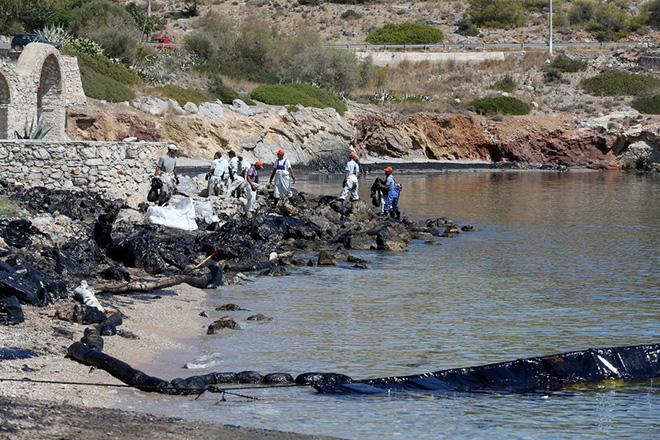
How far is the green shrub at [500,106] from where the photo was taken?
55.1 metres

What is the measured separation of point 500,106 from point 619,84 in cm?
1227

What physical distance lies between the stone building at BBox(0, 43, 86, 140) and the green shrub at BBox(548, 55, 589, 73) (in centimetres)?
4556

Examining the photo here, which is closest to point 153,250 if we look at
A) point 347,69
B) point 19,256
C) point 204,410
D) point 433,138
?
point 19,256

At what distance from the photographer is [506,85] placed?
2463 inches

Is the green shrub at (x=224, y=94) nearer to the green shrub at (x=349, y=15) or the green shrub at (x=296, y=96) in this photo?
the green shrub at (x=296, y=96)

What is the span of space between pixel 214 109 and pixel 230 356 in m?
33.3

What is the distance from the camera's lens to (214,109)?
4138 centimetres

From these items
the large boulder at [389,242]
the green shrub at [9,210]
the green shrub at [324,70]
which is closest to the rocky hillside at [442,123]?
the green shrub at [324,70]

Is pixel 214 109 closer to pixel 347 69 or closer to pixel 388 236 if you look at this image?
pixel 347 69

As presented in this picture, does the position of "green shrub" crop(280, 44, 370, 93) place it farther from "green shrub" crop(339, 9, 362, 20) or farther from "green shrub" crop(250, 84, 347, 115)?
"green shrub" crop(339, 9, 362, 20)

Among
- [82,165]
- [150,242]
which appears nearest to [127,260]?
[150,242]

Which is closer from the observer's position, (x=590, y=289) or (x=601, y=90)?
(x=590, y=289)

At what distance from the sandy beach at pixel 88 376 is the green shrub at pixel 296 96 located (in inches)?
1430

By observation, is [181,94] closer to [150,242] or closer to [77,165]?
[77,165]
